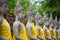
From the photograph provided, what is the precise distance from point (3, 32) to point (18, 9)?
1374 millimetres

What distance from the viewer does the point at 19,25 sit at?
230 inches

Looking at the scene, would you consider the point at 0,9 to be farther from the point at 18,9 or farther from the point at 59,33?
the point at 59,33

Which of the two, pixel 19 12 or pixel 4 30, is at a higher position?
pixel 19 12

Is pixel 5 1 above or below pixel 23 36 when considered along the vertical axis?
above

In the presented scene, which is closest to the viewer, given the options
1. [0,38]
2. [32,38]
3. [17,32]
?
[0,38]

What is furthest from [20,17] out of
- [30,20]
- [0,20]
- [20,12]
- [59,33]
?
[59,33]

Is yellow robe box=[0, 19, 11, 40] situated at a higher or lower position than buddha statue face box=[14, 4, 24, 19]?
lower

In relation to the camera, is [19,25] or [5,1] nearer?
[5,1]

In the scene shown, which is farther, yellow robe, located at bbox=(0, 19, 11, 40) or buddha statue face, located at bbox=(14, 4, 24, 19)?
buddha statue face, located at bbox=(14, 4, 24, 19)

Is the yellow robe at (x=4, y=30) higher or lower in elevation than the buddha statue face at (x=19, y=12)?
lower

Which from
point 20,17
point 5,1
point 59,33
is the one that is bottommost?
point 59,33

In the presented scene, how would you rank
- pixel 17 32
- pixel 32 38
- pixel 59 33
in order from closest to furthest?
pixel 17 32, pixel 32 38, pixel 59 33

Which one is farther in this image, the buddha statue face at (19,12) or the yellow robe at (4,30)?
the buddha statue face at (19,12)

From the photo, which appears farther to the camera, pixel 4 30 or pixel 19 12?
pixel 19 12
